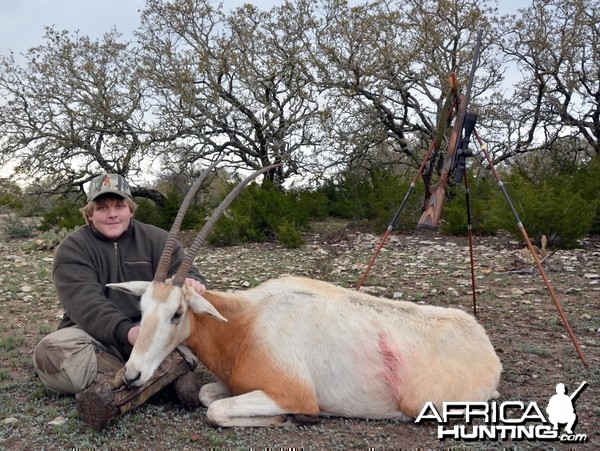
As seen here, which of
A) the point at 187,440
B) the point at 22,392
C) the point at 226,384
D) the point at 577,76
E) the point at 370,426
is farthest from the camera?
the point at 577,76

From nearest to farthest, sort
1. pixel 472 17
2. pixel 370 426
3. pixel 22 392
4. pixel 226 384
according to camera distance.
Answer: pixel 370 426
pixel 226 384
pixel 22 392
pixel 472 17

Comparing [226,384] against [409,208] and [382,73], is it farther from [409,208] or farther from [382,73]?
[382,73]

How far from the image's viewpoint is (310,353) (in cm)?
452

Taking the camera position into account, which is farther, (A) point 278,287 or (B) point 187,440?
(A) point 278,287

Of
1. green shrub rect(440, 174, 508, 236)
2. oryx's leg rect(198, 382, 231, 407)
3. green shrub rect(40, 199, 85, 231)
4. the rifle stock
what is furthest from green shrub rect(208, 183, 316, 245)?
oryx's leg rect(198, 382, 231, 407)

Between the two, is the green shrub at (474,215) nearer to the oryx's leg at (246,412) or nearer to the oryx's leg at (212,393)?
the oryx's leg at (212,393)

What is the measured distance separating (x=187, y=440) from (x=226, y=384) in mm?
711

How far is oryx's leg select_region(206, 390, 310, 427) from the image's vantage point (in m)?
4.25

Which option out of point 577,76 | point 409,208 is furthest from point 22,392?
point 577,76

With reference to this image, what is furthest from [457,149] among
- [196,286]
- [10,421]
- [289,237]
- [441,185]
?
[289,237]

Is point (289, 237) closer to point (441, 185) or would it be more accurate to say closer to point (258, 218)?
point (258, 218)

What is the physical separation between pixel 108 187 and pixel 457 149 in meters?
4.17

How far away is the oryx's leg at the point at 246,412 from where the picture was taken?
4.25m

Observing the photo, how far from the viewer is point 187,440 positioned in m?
4.12
